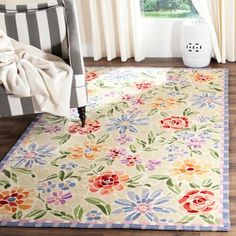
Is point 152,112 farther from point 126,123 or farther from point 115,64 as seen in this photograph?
point 115,64

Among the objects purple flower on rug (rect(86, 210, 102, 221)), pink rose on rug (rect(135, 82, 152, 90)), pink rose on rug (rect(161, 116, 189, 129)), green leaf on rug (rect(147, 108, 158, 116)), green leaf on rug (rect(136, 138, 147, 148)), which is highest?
pink rose on rug (rect(135, 82, 152, 90))

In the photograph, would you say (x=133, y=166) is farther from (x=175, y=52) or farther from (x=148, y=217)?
(x=175, y=52)

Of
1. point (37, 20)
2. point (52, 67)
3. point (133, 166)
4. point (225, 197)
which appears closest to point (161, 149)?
point (133, 166)

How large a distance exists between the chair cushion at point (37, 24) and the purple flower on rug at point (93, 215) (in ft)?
4.13

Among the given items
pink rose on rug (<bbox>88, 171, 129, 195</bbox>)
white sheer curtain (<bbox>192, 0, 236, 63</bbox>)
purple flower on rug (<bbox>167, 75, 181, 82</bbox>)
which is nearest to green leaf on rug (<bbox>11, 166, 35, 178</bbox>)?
pink rose on rug (<bbox>88, 171, 129, 195</bbox>)

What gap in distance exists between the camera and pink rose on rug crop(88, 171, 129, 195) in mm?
2338

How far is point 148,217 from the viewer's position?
2125 millimetres

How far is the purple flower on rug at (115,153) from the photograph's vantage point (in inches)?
103

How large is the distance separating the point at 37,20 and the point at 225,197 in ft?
5.38

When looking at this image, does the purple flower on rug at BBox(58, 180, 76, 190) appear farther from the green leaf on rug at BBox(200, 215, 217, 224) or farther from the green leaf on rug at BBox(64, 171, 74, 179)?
the green leaf on rug at BBox(200, 215, 217, 224)

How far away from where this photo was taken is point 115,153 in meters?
2.65

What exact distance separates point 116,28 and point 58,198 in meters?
2.11

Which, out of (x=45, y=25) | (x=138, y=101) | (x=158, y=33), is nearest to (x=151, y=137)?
(x=138, y=101)

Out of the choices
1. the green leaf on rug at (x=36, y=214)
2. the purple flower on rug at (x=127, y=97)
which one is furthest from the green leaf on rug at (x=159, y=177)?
the purple flower on rug at (x=127, y=97)
